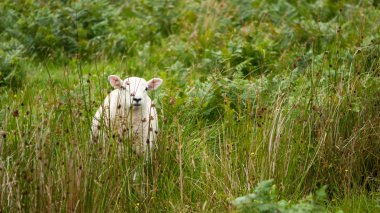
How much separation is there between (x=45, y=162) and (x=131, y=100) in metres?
1.47

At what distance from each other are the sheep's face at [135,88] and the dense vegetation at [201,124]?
0.64 ft

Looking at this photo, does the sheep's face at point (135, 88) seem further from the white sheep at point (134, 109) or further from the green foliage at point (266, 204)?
the green foliage at point (266, 204)

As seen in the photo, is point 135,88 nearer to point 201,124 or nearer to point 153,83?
point 153,83

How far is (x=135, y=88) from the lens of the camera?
19.9 ft

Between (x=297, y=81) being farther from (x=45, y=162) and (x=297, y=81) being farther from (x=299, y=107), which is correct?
(x=45, y=162)

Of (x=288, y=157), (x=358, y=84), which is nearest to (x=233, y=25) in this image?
(x=358, y=84)

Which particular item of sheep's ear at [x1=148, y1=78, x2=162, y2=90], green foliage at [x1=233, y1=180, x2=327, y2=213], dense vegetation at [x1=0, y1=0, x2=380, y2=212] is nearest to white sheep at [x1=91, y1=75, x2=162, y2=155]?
sheep's ear at [x1=148, y1=78, x2=162, y2=90]

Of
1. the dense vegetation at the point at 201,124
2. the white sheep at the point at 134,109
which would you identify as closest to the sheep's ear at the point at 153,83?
the white sheep at the point at 134,109

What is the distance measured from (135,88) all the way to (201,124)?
34.8 inches

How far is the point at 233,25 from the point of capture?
9953mm

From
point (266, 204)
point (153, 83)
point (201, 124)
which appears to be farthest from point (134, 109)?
point (266, 204)

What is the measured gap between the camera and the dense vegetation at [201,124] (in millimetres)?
4832

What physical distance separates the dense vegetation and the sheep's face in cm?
19

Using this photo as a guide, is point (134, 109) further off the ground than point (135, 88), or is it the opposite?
point (135, 88)
